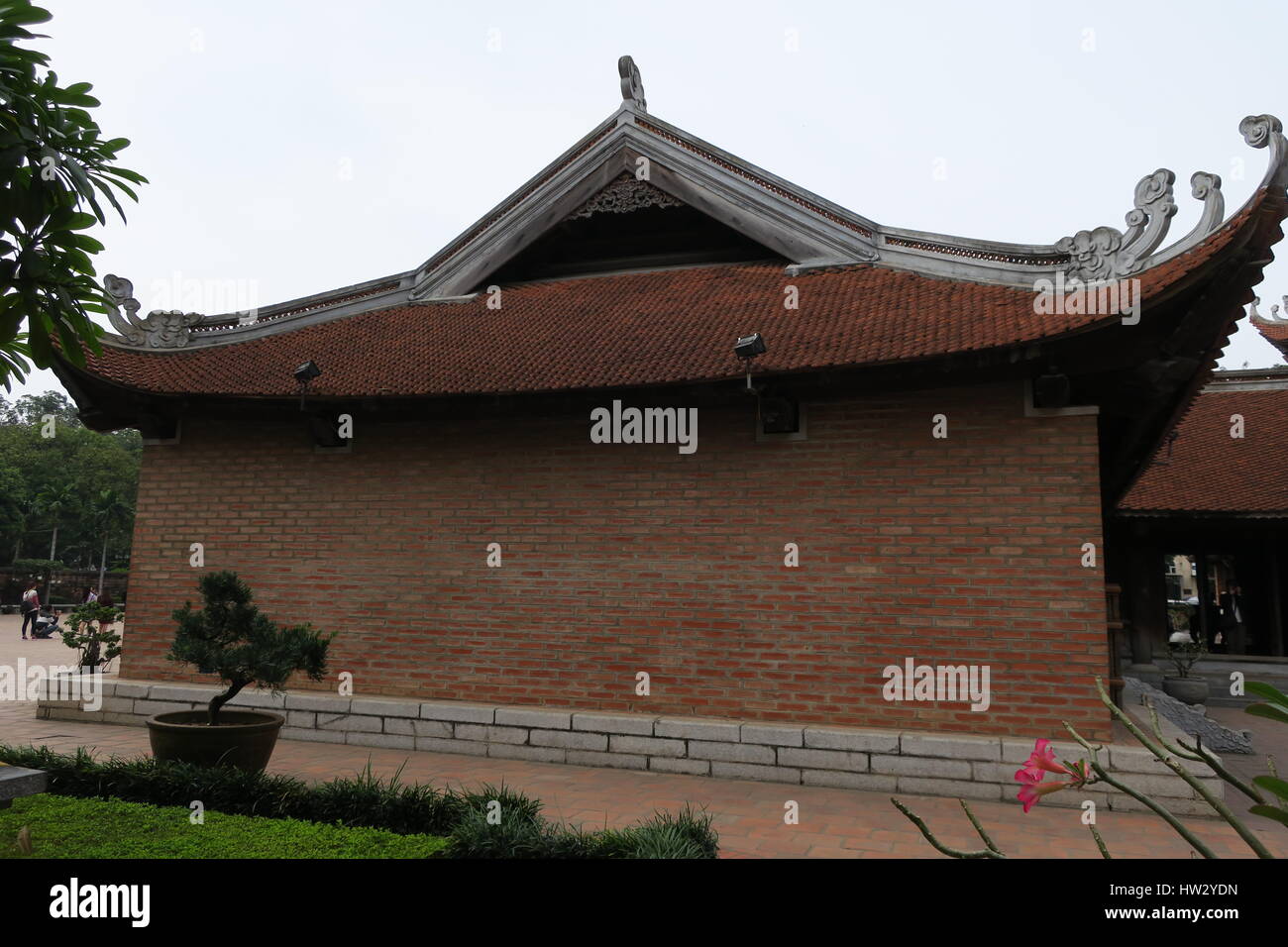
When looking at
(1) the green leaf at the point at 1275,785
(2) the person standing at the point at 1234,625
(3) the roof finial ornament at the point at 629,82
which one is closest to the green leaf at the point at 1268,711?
(1) the green leaf at the point at 1275,785

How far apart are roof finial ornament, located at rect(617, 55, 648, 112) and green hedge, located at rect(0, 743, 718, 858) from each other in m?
7.96

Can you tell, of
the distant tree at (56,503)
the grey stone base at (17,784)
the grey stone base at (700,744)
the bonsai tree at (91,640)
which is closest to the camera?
the grey stone base at (17,784)

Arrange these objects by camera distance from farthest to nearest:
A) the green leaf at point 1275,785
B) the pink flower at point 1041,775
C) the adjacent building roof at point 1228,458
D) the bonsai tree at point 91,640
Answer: the adjacent building roof at point 1228,458 → the bonsai tree at point 91,640 → the pink flower at point 1041,775 → the green leaf at point 1275,785

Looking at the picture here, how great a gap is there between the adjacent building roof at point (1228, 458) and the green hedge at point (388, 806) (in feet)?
33.8

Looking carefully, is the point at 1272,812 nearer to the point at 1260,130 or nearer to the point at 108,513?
the point at 1260,130

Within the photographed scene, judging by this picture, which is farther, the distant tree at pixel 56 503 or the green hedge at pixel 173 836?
the distant tree at pixel 56 503

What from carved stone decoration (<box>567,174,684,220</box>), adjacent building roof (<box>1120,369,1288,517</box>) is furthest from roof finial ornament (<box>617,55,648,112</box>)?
adjacent building roof (<box>1120,369,1288,517</box>)

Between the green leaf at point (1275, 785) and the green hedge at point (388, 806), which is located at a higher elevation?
the green leaf at point (1275, 785)

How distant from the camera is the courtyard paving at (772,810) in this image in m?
5.29

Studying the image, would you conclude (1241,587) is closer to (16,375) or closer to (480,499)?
(480,499)

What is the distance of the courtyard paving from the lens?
208 inches

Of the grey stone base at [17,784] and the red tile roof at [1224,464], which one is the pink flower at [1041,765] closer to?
the grey stone base at [17,784]

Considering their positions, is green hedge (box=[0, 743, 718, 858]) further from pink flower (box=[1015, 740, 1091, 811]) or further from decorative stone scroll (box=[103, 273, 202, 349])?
decorative stone scroll (box=[103, 273, 202, 349])

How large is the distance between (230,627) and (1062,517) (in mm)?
6336
